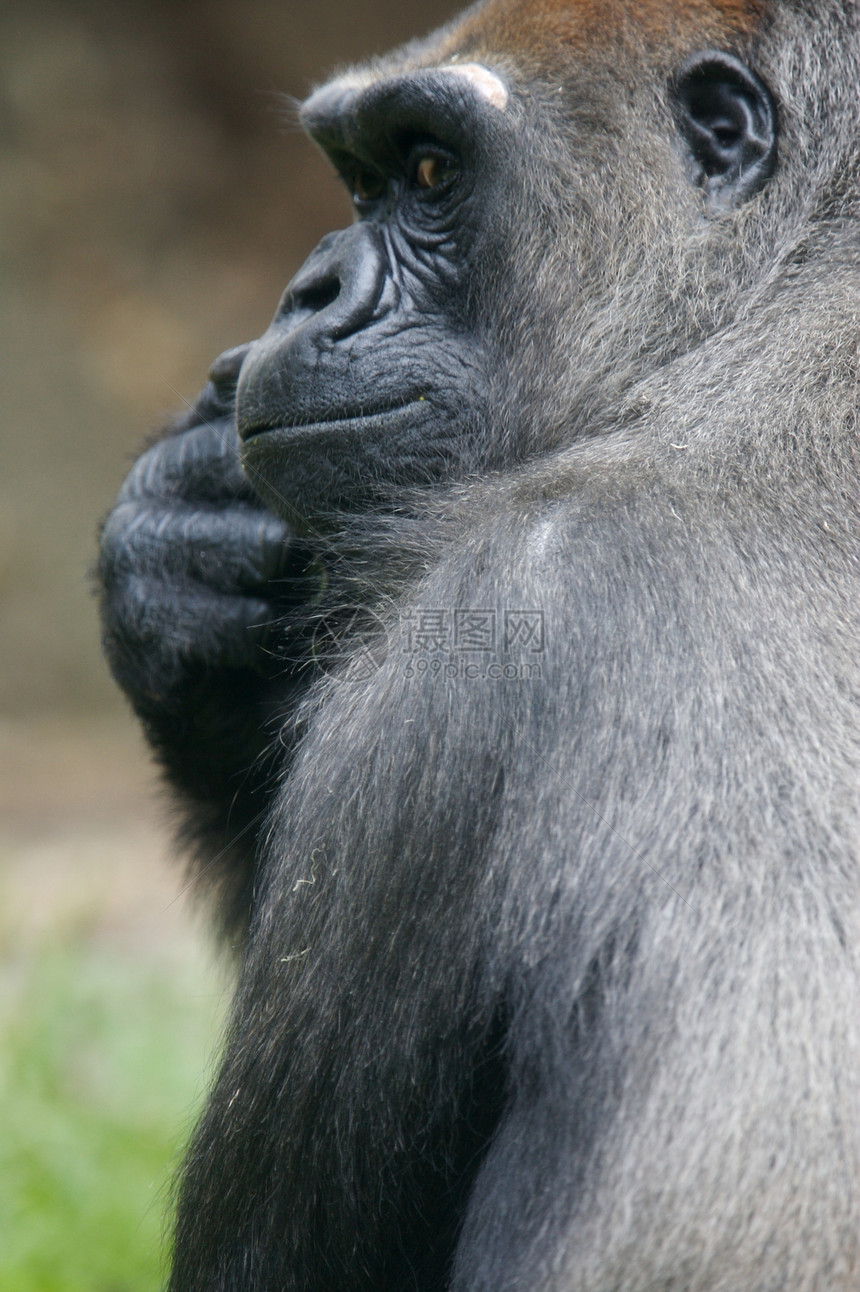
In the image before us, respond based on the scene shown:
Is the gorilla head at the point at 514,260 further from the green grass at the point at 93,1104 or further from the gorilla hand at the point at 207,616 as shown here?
the green grass at the point at 93,1104

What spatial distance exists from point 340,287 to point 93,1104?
3.08m

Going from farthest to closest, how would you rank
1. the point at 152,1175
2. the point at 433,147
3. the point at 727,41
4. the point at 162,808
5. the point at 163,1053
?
the point at 163,1053 → the point at 152,1175 → the point at 162,808 → the point at 433,147 → the point at 727,41

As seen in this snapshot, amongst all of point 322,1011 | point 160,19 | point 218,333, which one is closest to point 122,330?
point 218,333

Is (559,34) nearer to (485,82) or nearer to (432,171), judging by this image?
(485,82)

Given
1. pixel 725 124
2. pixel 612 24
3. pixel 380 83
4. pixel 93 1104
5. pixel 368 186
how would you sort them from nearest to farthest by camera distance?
pixel 725 124, pixel 612 24, pixel 380 83, pixel 368 186, pixel 93 1104

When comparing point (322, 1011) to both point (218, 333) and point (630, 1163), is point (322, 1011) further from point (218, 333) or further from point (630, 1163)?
point (218, 333)

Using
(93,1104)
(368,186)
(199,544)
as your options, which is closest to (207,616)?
(199,544)

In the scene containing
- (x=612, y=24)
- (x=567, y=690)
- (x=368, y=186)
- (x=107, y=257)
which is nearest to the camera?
(x=567, y=690)

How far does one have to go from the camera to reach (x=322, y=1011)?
2.11 m

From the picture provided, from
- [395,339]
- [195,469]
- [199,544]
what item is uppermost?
[395,339]

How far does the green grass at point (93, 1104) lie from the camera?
3764 millimetres

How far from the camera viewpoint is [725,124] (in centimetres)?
262

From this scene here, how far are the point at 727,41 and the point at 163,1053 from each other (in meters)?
3.92

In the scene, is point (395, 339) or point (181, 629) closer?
point (395, 339)
